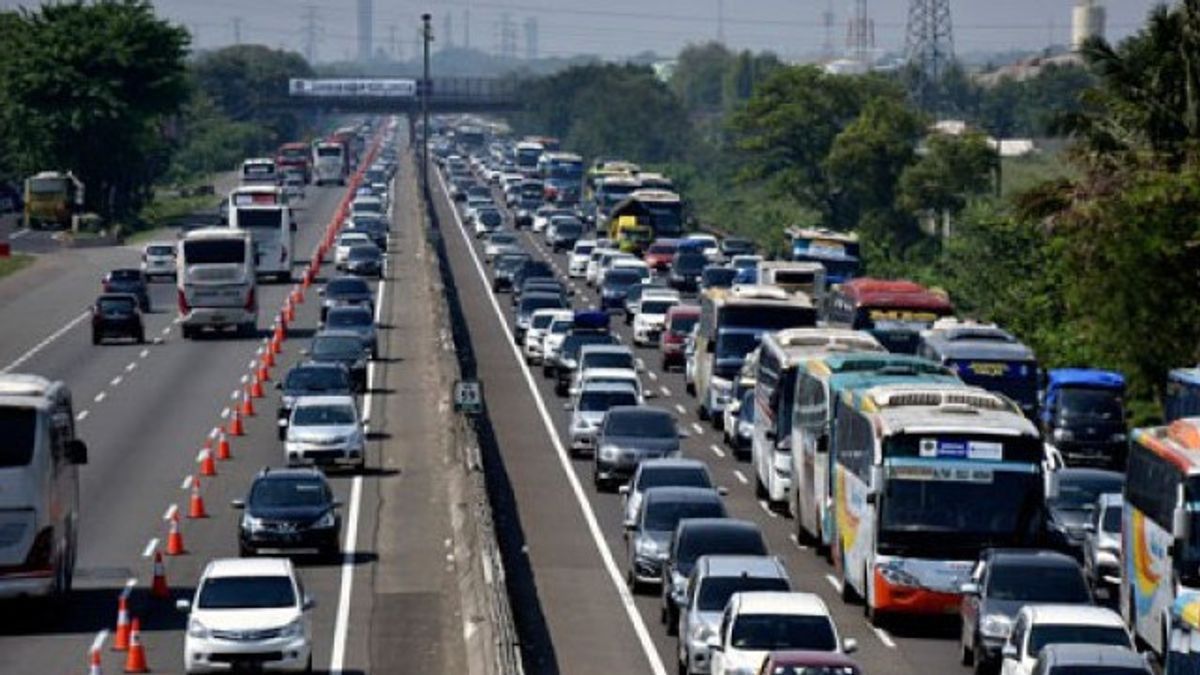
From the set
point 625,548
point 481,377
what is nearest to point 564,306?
point 481,377

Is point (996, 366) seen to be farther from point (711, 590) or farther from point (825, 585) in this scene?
point (711, 590)

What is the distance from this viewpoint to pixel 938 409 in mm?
42125

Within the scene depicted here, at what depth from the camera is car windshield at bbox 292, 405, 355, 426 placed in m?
58.5

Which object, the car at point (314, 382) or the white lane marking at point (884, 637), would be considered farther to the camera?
the car at point (314, 382)

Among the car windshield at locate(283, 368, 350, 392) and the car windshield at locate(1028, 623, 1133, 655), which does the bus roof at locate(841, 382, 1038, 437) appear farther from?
the car windshield at locate(283, 368, 350, 392)

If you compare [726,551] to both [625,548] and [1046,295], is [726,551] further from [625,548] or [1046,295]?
[1046,295]

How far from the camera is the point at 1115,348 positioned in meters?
68.8

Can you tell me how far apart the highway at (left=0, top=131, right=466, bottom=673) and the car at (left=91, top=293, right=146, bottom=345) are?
22.5 inches

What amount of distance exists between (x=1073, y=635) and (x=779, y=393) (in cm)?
2177

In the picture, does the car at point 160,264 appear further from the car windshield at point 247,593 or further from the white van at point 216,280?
the car windshield at point 247,593

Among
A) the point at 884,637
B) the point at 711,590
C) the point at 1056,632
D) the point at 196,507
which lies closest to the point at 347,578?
the point at 196,507

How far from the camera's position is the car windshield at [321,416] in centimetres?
5853

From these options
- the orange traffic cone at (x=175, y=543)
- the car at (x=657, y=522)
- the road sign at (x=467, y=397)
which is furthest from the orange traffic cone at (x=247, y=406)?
the car at (x=657, y=522)

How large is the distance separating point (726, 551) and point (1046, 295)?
158ft
